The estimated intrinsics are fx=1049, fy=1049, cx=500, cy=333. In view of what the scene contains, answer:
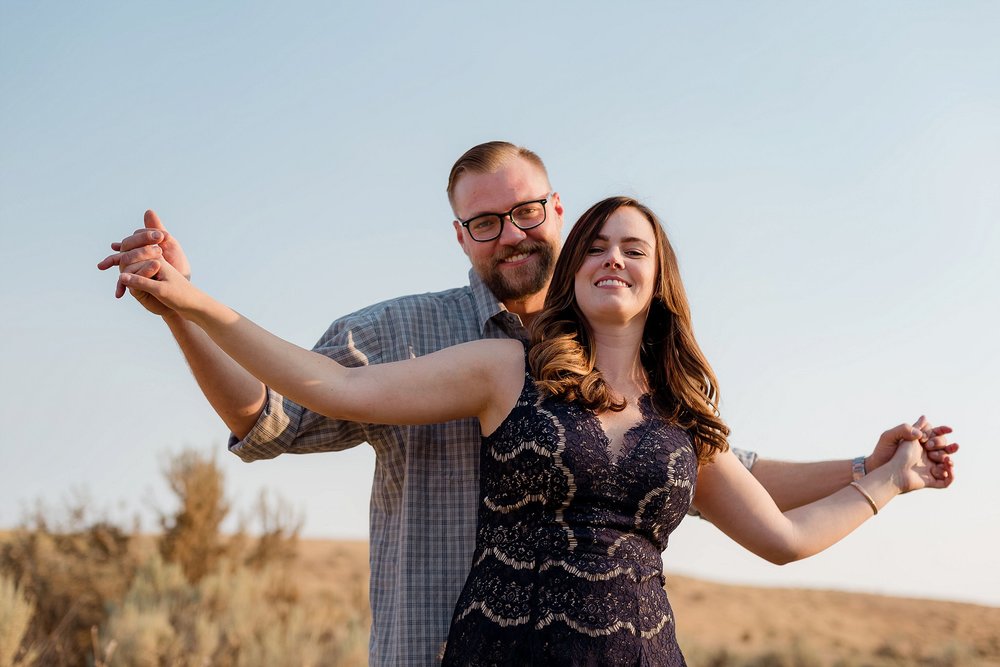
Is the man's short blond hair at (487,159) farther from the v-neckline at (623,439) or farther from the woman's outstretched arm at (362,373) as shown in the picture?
the v-neckline at (623,439)

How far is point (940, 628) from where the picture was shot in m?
16.8

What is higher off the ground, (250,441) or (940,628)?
(250,441)

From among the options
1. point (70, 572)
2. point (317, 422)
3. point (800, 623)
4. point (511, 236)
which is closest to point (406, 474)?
point (317, 422)

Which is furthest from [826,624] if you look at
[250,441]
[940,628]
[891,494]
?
[250,441]

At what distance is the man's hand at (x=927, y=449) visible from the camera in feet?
13.3

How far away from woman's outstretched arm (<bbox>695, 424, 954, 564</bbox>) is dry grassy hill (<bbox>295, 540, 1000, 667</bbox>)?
7.01m

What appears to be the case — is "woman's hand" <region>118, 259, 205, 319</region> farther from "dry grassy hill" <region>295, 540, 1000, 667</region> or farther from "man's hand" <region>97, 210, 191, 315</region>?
"dry grassy hill" <region>295, 540, 1000, 667</region>

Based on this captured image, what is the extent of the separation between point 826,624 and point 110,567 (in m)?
12.7

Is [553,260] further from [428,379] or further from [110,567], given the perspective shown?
[110,567]

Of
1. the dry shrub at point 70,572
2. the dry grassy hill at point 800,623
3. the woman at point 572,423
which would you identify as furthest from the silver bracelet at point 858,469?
Answer: the dry shrub at point 70,572

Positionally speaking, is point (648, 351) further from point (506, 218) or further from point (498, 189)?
point (498, 189)

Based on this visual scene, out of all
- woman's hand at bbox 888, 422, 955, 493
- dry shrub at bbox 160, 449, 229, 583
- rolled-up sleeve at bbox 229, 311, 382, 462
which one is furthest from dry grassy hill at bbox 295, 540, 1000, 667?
woman's hand at bbox 888, 422, 955, 493

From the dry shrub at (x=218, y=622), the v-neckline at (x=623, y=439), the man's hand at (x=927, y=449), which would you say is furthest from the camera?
the dry shrub at (x=218, y=622)

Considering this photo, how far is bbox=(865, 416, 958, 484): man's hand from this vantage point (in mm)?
4055
